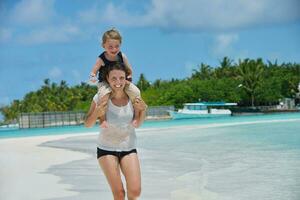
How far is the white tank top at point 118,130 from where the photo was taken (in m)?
3.35

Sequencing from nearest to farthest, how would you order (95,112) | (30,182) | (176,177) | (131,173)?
(95,112) → (131,173) → (30,182) → (176,177)

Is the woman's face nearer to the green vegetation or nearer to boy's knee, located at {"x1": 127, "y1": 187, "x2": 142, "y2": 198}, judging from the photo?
boy's knee, located at {"x1": 127, "y1": 187, "x2": 142, "y2": 198}

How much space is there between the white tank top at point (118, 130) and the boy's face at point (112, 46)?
27cm

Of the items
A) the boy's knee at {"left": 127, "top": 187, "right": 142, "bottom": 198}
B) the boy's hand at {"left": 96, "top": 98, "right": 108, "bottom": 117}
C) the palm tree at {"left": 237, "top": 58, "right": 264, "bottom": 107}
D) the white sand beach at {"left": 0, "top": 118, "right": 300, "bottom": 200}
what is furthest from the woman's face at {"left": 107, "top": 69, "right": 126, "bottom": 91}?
the palm tree at {"left": 237, "top": 58, "right": 264, "bottom": 107}

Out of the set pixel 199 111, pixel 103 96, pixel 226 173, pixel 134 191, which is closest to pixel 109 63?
pixel 103 96

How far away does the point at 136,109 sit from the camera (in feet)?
11.1

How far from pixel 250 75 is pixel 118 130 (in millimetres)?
51972

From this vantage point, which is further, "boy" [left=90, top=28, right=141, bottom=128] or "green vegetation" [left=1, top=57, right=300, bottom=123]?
"green vegetation" [left=1, top=57, right=300, bottom=123]

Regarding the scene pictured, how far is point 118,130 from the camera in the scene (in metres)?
3.37

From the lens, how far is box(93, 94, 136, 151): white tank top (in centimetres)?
335

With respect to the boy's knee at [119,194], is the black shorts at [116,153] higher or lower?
higher

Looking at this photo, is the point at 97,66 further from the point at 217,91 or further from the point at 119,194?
the point at 217,91

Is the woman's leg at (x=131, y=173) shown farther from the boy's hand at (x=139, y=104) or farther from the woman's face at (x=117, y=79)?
the woman's face at (x=117, y=79)

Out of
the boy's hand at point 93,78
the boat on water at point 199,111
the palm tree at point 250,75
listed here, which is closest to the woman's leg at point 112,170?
the boy's hand at point 93,78
